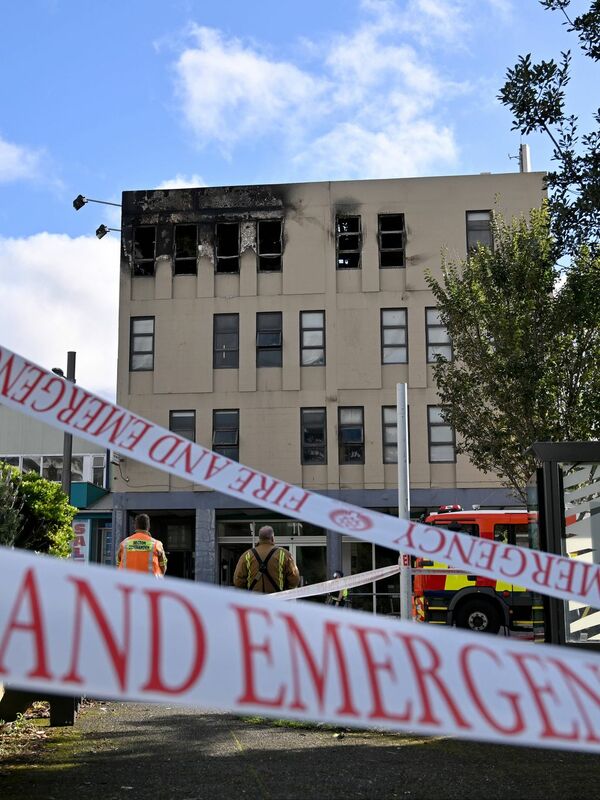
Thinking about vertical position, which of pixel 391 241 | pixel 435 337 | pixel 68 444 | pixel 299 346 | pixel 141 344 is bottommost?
pixel 68 444

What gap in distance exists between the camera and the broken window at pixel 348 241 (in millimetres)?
33156

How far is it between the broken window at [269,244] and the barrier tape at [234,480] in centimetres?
2967

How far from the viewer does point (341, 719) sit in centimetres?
193

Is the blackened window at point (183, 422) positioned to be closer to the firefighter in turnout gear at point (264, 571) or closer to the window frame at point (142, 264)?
the window frame at point (142, 264)

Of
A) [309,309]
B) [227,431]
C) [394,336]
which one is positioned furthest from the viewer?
[309,309]

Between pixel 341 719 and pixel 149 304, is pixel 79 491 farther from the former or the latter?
pixel 341 719

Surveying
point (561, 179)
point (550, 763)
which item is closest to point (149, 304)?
point (561, 179)

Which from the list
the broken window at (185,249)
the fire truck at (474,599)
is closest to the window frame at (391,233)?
the broken window at (185,249)

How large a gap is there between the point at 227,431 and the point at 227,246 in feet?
22.2

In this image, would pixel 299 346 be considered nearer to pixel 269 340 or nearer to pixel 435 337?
pixel 269 340

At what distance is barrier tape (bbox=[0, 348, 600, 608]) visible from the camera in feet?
12.7

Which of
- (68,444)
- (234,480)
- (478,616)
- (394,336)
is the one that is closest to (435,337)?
(394,336)

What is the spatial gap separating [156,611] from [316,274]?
31520mm

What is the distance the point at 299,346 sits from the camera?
32594 millimetres
